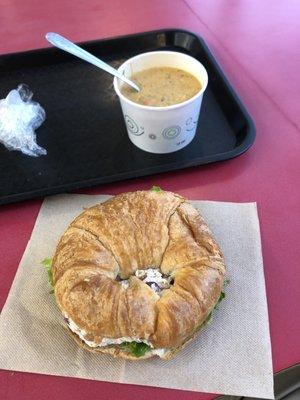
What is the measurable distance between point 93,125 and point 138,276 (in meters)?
0.49

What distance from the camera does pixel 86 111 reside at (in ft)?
3.44

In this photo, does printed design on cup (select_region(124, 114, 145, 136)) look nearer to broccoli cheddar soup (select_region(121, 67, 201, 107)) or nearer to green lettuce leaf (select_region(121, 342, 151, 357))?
broccoli cheddar soup (select_region(121, 67, 201, 107))

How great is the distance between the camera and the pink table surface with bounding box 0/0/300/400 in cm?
65

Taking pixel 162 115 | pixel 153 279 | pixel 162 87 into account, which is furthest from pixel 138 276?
pixel 162 87

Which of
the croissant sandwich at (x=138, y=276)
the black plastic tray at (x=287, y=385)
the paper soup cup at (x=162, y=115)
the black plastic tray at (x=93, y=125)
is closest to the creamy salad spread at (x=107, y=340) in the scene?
the croissant sandwich at (x=138, y=276)

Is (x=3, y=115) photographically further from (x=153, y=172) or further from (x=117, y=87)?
(x=153, y=172)

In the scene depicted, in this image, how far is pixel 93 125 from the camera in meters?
1.01

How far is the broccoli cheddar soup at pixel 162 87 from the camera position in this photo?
2.84 feet

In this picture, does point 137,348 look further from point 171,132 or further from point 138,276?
point 171,132

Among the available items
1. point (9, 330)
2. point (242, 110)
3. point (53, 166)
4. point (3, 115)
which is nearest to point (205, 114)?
point (242, 110)

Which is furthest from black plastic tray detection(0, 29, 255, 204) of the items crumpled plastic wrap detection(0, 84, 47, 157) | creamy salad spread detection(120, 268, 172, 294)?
creamy salad spread detection(120, 268, 172, 294)

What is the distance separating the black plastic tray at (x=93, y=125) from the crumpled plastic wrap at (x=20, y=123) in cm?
2

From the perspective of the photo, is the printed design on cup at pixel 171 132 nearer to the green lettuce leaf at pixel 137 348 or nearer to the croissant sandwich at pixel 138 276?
the croissant sandwich at pixel 138 276

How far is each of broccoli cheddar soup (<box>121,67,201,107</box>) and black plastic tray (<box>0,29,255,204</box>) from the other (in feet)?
0.42
